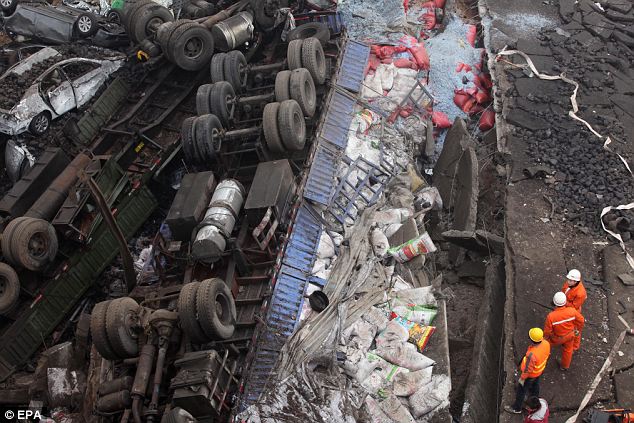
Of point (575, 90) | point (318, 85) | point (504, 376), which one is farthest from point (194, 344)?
point (575, 90)

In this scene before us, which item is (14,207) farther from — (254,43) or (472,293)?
(472,293)

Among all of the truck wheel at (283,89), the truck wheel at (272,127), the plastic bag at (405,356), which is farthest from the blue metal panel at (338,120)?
the plastic bag at (405,356)

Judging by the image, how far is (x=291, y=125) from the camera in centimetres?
1001

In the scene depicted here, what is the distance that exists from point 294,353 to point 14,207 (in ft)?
18.1

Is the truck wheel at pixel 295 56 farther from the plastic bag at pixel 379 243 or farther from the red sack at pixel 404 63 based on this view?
the plastic bag at pixel 379 243

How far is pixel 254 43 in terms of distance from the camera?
13.4 metres

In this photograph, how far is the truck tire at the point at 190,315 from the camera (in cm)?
755

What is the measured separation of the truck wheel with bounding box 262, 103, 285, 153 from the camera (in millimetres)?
10086

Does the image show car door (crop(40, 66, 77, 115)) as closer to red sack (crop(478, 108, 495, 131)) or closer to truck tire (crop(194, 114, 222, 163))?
truck tire (crop(194, 114, 222, 163))

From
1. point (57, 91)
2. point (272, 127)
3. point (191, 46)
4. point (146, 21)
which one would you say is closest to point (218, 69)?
point (191, 46)

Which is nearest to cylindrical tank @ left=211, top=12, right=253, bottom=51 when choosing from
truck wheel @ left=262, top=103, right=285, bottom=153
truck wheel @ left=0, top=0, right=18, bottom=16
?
truck wheel @ left=262, top=103, right=285, bottom=153

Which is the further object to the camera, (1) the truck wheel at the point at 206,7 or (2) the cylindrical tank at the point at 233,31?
(1) the truck wheel at the point at 206,7

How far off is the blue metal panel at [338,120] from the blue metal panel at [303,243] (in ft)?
6.39

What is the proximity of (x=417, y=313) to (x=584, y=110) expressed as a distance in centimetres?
604
